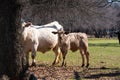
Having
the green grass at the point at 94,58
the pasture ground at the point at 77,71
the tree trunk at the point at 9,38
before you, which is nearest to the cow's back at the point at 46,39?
the pasture ground at the point at 77,71

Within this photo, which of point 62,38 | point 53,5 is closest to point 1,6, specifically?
point 62,38

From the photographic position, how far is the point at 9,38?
966cm

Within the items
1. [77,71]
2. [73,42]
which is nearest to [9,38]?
[77,71]

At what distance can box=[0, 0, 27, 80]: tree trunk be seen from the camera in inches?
380

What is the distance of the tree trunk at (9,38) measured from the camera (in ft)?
31.7

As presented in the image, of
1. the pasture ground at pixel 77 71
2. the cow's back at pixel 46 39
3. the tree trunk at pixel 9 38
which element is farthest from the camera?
the cow's back at pixel 46 39

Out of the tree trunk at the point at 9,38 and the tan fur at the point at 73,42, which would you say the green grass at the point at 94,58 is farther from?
the tree trunk at the point at 9,38

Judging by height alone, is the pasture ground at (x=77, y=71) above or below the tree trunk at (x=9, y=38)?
below

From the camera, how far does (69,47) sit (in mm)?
18391

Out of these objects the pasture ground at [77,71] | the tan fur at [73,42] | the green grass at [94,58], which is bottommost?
the green grass at [94,58]

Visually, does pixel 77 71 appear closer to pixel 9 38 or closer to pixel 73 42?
pixel 73 42

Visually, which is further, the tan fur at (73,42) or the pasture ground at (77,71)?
the tan fur at (73,42)

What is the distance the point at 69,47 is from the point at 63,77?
4973 millimetres

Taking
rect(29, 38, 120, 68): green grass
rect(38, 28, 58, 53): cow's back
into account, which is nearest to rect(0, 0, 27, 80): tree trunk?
rect(38, 28, 58, 53): cow's back
